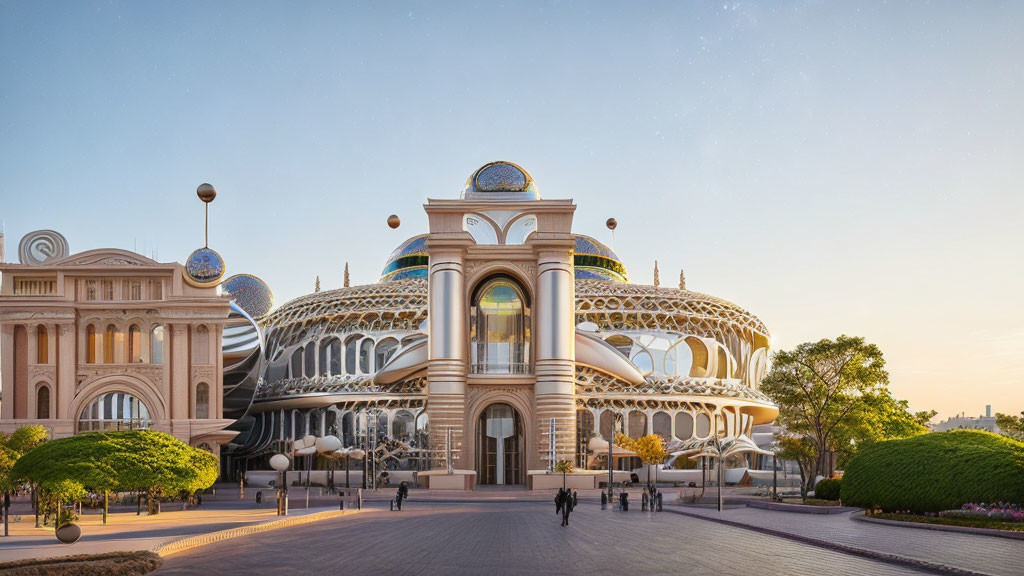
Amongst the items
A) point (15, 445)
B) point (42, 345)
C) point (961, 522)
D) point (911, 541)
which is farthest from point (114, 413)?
point (911, 541)

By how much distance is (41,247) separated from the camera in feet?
208

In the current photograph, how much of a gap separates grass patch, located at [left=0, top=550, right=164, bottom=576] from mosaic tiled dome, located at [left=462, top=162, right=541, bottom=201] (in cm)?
4990

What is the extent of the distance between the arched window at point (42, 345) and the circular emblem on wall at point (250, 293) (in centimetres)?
4306

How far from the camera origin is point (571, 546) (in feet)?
87.7

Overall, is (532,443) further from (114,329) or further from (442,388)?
(114,329)

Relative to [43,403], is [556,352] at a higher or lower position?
higher

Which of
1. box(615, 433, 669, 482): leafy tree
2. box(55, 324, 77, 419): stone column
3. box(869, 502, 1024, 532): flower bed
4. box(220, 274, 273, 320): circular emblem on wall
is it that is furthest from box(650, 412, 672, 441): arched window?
box(220, 274, 273, 320): circular emblem on wall

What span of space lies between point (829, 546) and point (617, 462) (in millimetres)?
48802

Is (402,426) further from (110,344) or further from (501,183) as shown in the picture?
(110,344)

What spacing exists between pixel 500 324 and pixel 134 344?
21.4 metres

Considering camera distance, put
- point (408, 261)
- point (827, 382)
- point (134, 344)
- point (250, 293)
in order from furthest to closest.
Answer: point (250, 293) < point (408, 261) < point (134, 344) < point (827, 382)

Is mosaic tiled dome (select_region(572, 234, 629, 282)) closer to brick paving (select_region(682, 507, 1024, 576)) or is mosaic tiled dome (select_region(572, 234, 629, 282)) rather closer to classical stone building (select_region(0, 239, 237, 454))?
classical stone building (select_region(0, 239, 237, 454))

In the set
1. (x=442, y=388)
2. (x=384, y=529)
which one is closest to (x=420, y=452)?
(x=442, y=388)

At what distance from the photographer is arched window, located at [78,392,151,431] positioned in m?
61.5
